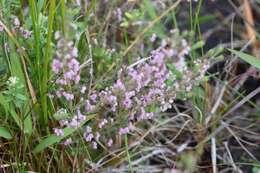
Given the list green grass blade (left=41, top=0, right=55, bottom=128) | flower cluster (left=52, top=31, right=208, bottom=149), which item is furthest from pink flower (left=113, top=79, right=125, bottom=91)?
green grass blade (left=41, top=0, right=55, bottom=128)

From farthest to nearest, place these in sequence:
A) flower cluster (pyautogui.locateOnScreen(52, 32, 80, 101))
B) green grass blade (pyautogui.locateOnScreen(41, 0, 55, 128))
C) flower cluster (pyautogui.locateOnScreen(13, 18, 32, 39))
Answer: flower cluster (pyautogui.locateOnScreen(13, 18, 32, 39))
green grass blade (pyautogui.locateOnScreen(41, 0, 55, 128))
flower cluster (pyautogui.locateOnScreen(52, 32, 80, 101))

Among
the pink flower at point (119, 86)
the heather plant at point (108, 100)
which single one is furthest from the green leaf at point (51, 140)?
the pink flower at point (119, 86)

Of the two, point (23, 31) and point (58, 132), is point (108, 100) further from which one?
point (23, 31)

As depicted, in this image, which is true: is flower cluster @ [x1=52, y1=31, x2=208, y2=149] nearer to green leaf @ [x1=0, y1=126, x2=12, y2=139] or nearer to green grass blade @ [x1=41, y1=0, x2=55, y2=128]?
green grass blade @ [x1=41, y1=0, x2=55, y2=128]

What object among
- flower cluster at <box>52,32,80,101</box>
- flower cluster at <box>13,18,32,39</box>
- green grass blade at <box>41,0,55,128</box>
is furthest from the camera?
flower cluster at <box>13,18,32,39</box>

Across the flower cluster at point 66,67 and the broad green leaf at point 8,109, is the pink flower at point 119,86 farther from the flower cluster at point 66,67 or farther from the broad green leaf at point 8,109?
the broad green leaf at point 8,109

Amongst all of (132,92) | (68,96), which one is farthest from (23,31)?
(132,92)

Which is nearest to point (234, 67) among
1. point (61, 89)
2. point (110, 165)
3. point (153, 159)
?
point (153, 159)

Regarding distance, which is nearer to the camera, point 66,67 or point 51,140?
point 66,67

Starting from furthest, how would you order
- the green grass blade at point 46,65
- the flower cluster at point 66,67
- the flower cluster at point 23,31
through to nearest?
the flower cluster at point 23,31 < the green grass blade at point 46,65 < the flower cluster at point 66,67

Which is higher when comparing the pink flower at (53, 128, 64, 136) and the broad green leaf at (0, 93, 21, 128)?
the broad green leaf at (0, 93, 21, 128)

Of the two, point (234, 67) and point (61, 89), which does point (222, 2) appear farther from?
point (61, 89)
